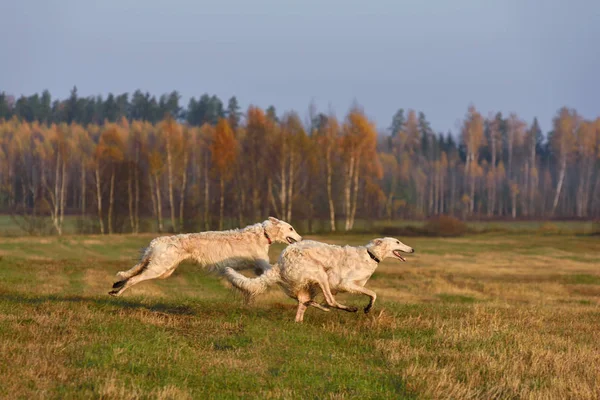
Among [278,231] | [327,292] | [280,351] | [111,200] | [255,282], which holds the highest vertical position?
[278,231]

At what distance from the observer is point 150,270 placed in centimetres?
1259

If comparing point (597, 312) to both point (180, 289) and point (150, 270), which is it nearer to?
point (150, 270)

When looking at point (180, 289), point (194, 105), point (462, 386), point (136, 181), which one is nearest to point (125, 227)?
point (136, 181)

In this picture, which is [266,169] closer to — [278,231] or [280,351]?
[278,231]

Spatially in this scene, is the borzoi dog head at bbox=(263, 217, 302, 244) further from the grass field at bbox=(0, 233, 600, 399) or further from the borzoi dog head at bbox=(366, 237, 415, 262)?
the borzoi dog head at bbox=(366, 237, 415, 262)

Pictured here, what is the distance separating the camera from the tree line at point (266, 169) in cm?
Answer: 6391

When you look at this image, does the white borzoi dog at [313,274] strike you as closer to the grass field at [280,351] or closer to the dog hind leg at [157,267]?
the grass field at [280,351]

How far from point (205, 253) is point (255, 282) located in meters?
1.68

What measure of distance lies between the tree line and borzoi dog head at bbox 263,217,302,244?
45965mm

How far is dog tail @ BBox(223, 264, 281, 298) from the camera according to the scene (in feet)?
37.9

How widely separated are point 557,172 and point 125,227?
212 feet

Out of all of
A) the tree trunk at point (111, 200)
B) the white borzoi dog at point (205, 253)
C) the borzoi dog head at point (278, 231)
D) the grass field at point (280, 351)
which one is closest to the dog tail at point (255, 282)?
the grass field at point (280, 351)

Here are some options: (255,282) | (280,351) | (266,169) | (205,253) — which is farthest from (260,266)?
(266,169)

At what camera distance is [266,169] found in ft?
209
